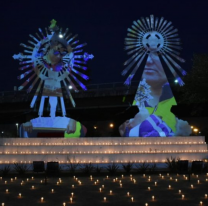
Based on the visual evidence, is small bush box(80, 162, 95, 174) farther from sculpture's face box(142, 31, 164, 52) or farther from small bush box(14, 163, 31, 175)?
sculpture's face box(142, 31, 164, 52)

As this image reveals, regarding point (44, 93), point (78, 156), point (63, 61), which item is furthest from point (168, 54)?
point (78, 156)

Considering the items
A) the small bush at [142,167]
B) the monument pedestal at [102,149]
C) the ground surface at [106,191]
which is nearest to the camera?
the ground surface at [106,191]

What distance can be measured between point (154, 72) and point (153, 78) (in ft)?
1.21

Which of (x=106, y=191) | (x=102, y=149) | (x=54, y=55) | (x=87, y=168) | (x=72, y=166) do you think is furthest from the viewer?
(x=54, y=55)

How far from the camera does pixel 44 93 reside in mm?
21672

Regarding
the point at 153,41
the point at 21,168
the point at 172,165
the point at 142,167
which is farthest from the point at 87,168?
the point at 153,41

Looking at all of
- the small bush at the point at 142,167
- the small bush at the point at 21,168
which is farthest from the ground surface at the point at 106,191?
the small bush at the point at 142,167

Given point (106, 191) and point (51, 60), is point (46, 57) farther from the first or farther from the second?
point (106, 191)

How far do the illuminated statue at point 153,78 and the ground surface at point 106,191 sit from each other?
7197 millimetres

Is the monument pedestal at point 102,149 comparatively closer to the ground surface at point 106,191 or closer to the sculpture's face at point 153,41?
the ground surface at point 106,191

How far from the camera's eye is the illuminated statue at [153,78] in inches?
836

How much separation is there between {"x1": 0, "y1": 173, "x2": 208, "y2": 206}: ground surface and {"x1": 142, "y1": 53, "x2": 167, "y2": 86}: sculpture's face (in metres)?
8.99

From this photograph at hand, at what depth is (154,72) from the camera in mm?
22281

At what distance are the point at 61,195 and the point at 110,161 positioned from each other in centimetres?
694
